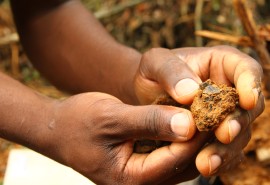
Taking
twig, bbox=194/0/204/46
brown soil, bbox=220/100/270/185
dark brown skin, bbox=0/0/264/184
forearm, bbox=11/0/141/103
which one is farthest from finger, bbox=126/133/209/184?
twig, bbox=194/0/204/46

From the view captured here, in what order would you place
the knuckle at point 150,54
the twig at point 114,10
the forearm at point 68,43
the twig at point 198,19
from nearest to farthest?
the knuckle at point 150,54 → the forearm at point 68,43 → the twig at point 198,19 → the twig at point 114,10

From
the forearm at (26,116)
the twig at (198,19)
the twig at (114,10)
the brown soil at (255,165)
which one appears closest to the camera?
the forearm at (26,116)

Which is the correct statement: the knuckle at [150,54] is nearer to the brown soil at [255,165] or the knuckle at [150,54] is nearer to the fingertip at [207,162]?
the fingertip at [207,162]

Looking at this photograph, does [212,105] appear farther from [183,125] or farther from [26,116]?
[26,116]

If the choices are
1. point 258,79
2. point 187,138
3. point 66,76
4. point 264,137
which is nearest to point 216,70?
point 258,79


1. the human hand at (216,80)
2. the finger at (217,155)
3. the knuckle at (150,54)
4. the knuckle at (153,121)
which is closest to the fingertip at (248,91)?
the human hand at (216,80)
